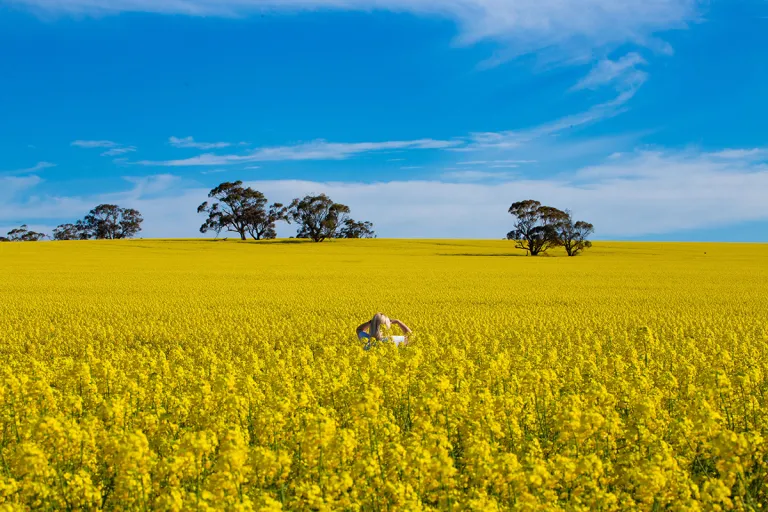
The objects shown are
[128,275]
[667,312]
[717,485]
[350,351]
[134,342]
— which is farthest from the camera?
[128,275]

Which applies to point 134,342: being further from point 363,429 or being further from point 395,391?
point 363,429

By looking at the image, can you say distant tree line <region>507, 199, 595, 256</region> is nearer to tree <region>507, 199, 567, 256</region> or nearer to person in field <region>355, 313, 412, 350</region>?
tree <region>507, 199, 567, 256</region>

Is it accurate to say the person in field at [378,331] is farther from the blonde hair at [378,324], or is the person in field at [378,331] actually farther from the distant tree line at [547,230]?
the distant tree line at [547,230]

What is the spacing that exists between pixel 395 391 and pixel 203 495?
409cm

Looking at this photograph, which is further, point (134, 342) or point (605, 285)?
point (605, 285)

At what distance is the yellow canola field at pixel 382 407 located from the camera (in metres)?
4.57

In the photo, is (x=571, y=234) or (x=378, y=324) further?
(x=571, y=234)

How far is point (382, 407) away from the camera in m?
7.52

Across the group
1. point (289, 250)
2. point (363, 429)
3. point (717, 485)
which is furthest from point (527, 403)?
point (289, 250)

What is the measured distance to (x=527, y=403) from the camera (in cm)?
752

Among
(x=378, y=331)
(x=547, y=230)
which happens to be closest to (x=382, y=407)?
(x=378, y=331)

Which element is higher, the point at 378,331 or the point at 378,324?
the point at 378,324

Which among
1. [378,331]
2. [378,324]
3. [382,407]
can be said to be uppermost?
[378,324]

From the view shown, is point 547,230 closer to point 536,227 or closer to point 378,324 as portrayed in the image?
point 536,227
